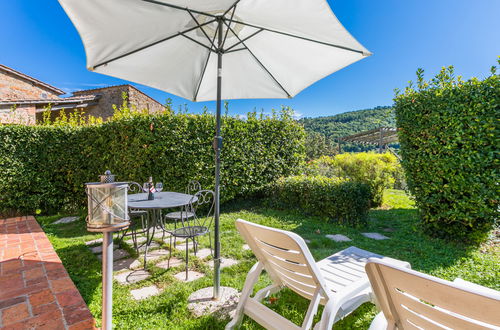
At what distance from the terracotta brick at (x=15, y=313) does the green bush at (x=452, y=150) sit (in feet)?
17.7

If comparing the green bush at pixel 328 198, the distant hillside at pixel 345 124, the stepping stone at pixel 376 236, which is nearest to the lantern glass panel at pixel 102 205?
the stepping stone at pixel 376 236

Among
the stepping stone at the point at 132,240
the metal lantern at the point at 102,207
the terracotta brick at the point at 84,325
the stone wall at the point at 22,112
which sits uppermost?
the stone wall at the point at 22,112

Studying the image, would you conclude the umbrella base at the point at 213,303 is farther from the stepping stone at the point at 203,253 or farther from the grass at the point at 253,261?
the stepping stone at the point at 203,253

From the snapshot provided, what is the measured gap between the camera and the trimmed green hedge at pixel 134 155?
5.81m

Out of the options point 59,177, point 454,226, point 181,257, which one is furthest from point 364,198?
point 59,177

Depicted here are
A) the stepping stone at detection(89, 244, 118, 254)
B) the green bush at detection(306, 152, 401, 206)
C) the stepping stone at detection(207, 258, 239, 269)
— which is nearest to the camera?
the stepping stone at detection(207, 258, 239, 269)

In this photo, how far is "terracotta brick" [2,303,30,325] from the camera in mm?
2141

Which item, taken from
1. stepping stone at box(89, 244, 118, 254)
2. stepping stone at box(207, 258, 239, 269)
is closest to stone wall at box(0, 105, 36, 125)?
stepping stone at box(89, 244, 118, 254)

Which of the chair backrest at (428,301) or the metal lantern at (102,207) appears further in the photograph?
the metal lantern at (102,207)

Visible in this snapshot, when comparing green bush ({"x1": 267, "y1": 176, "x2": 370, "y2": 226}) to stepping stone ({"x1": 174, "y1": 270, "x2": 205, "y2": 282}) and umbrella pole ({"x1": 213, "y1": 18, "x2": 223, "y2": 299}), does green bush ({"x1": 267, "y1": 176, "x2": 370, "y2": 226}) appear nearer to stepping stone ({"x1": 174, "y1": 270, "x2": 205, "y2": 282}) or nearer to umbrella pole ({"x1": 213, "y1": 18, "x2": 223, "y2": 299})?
stepping stone ({"x1": 174, "y1": 270, "x2": 205, "y2": 282})

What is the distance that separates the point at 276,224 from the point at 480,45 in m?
10.8

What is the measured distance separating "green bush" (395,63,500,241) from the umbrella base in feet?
12.0

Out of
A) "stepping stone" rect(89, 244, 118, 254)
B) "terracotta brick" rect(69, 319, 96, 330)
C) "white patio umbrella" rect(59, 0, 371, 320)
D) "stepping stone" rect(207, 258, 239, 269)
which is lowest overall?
"terracotta brick" rect(69, 319, 96, 330)

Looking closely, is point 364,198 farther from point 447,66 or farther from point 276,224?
point 447,66
